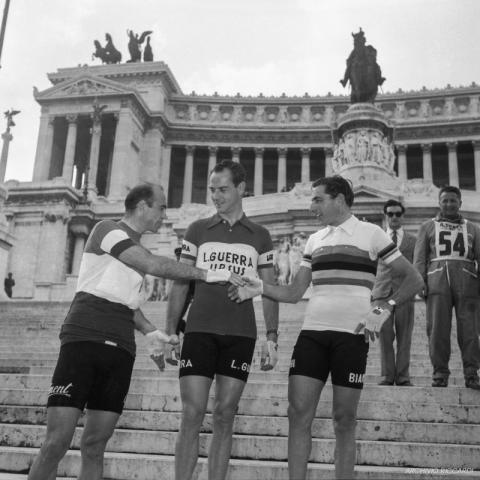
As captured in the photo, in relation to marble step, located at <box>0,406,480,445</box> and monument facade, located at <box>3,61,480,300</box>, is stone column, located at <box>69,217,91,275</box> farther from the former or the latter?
marble step, located at <box>0,406,480,445</box>

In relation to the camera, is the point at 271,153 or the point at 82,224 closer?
the point at 82,224

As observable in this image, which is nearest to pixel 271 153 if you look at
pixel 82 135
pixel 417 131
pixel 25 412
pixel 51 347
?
pixel 417 131

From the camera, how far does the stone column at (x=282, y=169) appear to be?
60344 millimetres

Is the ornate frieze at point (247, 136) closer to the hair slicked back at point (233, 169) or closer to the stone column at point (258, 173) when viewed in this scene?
the stone column at point (258, 173)

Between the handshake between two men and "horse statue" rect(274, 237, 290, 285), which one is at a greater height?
"horse statue" rect(274, 237, 290, 285)

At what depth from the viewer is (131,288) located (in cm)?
463

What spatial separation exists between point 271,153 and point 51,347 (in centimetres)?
5294

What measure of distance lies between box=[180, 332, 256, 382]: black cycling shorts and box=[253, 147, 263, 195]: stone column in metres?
54.2

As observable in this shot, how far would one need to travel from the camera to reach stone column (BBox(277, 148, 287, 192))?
60.3 m

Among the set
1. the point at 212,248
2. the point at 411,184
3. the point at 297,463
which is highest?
the point at 411,184

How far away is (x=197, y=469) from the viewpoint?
17.4 feet

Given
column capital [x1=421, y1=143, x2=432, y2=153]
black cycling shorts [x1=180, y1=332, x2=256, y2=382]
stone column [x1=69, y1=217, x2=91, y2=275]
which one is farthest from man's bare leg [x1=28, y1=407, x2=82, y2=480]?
column capital [x1=421, y1=143, x2=432, y2=153]

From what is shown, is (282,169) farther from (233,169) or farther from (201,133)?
(233,169)

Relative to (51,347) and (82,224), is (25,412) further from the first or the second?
(82,224)
